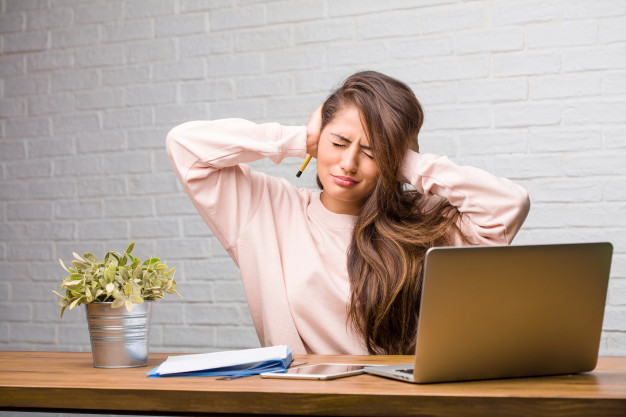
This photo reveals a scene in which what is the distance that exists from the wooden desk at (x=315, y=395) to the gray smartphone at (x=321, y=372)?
0.08 feet

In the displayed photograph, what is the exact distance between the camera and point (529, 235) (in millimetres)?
2439

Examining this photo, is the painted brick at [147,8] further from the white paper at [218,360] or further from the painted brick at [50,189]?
the white paper at [218,360]

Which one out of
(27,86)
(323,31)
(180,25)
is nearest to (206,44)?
(180,25)

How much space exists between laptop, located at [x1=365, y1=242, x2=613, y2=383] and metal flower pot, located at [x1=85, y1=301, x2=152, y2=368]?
0.48 metres

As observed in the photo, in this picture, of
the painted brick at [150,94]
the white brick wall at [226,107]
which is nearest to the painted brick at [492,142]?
the white brick wall at [226,107]

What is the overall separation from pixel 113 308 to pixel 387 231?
2.70ft

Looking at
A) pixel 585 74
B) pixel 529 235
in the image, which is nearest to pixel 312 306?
pixel 529 235

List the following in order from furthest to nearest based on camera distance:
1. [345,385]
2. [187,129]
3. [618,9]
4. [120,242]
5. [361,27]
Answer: [120,242], [361,27], [618,9], [187,129], [345,385]

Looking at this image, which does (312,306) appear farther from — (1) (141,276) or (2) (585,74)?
(2) (585,74)

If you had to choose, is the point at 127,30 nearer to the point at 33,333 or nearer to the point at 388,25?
the point at 388,25

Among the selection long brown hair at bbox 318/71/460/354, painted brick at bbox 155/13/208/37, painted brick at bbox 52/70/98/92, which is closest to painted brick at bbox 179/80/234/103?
painted brick at bbox 155/13/208/37

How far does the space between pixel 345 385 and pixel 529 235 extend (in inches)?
65.4

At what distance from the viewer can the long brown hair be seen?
1719 millimetres

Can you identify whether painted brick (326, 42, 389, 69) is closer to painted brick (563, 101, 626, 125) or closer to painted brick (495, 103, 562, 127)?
painted brick (495, 103, 562, 127)
